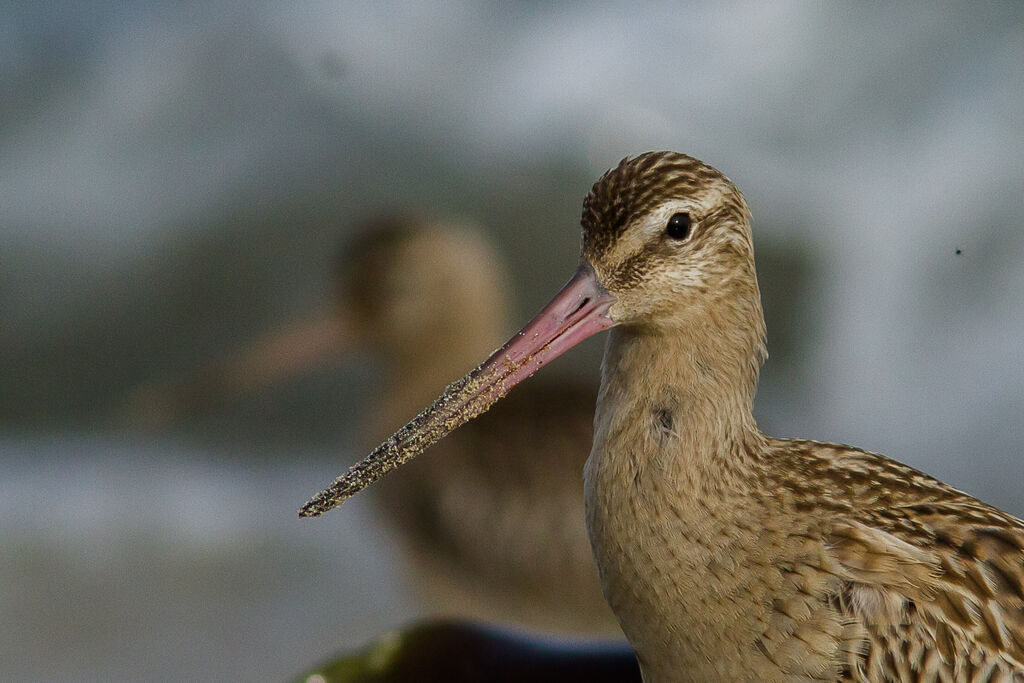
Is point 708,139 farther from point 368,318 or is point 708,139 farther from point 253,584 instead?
point 253,584

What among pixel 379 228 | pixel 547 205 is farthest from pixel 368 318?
pixel 547 205

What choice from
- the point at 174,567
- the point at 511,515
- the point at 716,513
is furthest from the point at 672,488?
the point at 174,567

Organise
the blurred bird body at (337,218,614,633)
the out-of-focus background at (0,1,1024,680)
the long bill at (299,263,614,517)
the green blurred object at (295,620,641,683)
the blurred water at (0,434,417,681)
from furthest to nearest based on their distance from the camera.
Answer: the out-of-focus background at (0,1,1024,680) < the blurred water at (0,434,417,681) < the blurred bird body at (337,218,614,633) < the green blurred object at (295,620,641,683) < the long bill at (299,263,614,517)

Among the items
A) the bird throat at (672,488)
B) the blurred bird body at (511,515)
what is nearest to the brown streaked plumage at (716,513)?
the bird throat at (672,488)

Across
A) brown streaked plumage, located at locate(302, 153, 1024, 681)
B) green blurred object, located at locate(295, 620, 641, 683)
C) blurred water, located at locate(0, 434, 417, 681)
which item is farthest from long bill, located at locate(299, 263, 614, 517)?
blurred water, located at locate(0, 434, 417, 681)

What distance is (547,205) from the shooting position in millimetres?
2373

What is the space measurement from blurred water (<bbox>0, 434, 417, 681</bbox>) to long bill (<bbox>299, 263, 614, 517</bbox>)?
1.01m

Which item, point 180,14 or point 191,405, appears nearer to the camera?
point 191,405

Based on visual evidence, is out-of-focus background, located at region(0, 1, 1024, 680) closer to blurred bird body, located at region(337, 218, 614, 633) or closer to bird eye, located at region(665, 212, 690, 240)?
blurred bird body, located at region(337, 218, 614, 633)

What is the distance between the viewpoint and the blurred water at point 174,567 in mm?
1966

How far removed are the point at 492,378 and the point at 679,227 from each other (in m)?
0.17

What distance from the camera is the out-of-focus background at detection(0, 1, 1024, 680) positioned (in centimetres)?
221

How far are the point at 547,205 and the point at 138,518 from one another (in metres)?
1.08

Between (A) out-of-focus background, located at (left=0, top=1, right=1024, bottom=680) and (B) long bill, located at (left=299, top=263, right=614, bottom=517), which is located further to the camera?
(A) out-of-focus background, located at (left=0, top=1, right=1024, bottom=680)
